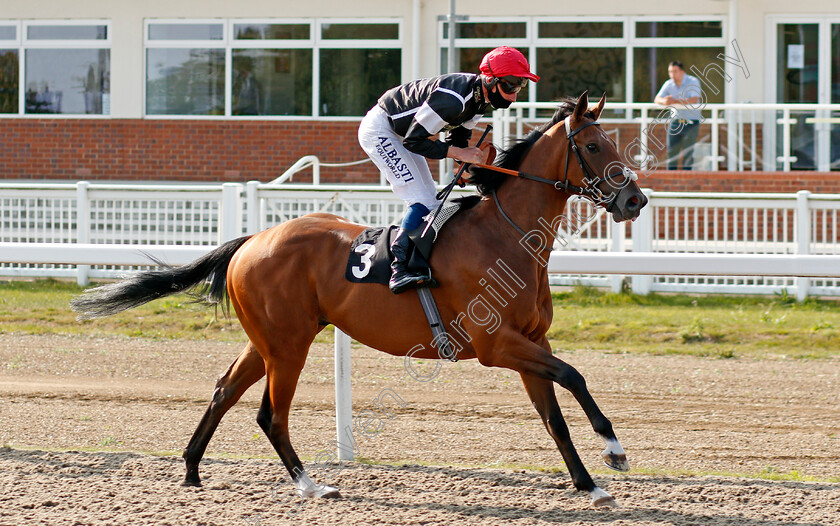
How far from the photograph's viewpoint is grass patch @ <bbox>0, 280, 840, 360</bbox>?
9000 millimetres

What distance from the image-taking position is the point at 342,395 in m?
5.41

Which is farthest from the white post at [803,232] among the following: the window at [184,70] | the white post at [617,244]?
the window at [184,70]

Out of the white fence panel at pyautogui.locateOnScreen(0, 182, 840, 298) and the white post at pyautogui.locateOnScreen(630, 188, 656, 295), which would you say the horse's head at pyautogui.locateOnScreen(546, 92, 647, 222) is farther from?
the white post at pyautogui.locateOnScreen(630, 188, 656, 295)

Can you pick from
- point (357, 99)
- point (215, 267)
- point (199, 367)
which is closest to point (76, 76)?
point (357, 99)

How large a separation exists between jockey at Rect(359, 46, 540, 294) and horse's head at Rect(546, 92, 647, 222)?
30 cm

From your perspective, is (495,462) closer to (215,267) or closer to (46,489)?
(215,267)

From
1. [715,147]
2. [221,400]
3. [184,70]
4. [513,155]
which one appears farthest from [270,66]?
[513,155]

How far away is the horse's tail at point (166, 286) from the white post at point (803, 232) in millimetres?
7135

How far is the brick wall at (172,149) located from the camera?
15641 millimetres

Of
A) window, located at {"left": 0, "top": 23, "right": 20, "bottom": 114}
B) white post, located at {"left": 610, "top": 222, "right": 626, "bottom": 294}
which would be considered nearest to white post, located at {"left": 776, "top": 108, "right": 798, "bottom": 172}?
white post, located at {"left": 610, "top": 222, "right": 626, "bottom": 294}

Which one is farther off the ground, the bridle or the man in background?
the man in background

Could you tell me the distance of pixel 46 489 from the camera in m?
4.71

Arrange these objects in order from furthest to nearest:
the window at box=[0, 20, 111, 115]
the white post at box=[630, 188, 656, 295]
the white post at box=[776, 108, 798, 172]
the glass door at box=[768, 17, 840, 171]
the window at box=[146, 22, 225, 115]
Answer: the window at box=[0, 20, 111, 115] → the window at box=[146, 22, 225, 115] → the glass door at box=[768, 17, 840, 171] → the white post at box=[776, 108, 798, 172] → the white post at box=[630, 188, 656, 295]

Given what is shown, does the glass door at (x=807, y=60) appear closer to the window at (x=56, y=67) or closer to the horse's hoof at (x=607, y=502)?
the window at (x=56, y=67)
